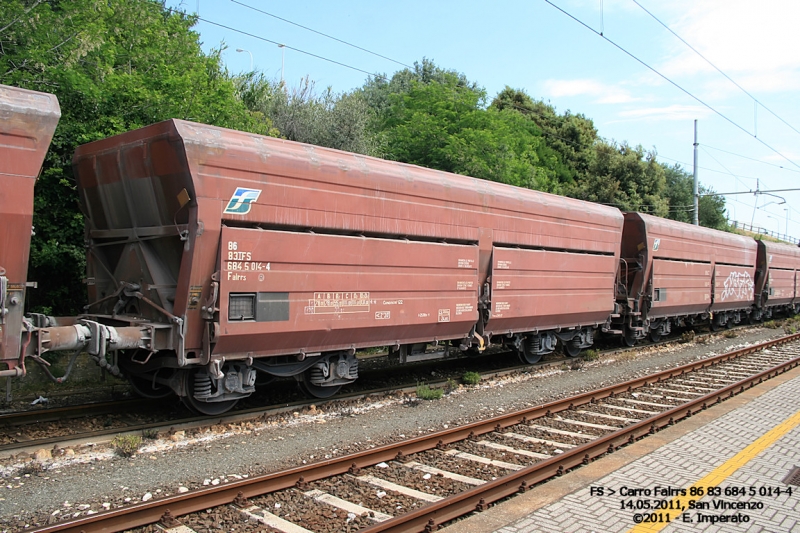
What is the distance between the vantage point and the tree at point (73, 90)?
36.6ft

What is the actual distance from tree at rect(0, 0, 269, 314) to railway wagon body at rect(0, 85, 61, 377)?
5251mm

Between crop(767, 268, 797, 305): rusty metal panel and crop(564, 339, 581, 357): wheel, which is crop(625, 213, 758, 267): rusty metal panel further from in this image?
crop(564, 339, 581, 357): wheel

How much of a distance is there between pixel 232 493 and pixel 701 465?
4.87m

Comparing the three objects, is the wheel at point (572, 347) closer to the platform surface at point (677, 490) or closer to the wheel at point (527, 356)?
the wheel at point (527, 356)

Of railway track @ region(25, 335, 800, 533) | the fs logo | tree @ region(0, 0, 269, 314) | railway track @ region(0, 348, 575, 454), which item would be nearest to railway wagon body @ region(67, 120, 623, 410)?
the fs logo

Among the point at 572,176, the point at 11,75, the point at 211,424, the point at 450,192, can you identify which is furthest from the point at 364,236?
the point at 572,176

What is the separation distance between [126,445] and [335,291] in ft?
11.1

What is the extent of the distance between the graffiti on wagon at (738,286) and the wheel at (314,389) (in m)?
17.6

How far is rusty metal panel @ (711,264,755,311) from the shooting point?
69.8 feet

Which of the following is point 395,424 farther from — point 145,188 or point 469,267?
point 145,188

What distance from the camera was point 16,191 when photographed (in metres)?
5.97

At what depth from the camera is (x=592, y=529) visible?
4652 mm

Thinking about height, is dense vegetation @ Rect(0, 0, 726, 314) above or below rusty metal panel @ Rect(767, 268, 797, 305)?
above

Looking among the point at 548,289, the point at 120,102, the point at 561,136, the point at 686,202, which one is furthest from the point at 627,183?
the point at 120,102
